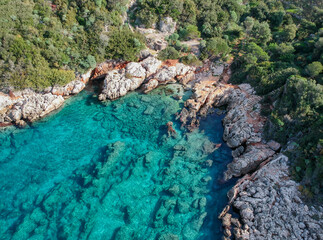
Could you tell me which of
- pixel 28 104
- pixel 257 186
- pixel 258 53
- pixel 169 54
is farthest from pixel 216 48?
pixel 28 104

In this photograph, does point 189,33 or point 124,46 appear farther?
point 189,33

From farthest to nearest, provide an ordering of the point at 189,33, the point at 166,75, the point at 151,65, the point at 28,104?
1. the point at 189,33
2. the point at 151,65
3. the point at 166,75
4. the point at 28,104

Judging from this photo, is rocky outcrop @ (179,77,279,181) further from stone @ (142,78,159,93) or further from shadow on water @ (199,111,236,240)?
stone @ (142,78,159,93)

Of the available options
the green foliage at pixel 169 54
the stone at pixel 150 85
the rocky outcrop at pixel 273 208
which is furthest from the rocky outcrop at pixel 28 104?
the rocky outcrop at pixel 273 208

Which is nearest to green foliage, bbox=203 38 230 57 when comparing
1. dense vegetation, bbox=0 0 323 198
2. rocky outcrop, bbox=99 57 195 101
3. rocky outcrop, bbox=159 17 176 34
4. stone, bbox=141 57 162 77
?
dense vegetation, bbox=0 0 323 198

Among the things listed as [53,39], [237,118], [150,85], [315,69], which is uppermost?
[53,39]

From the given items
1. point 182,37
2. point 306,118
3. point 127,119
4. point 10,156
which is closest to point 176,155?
point 127,119

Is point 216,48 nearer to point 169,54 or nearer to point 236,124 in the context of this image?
point 169,54

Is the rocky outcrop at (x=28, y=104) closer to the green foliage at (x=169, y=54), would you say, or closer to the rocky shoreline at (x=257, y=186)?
the green foliage at (x=169, y=54)
